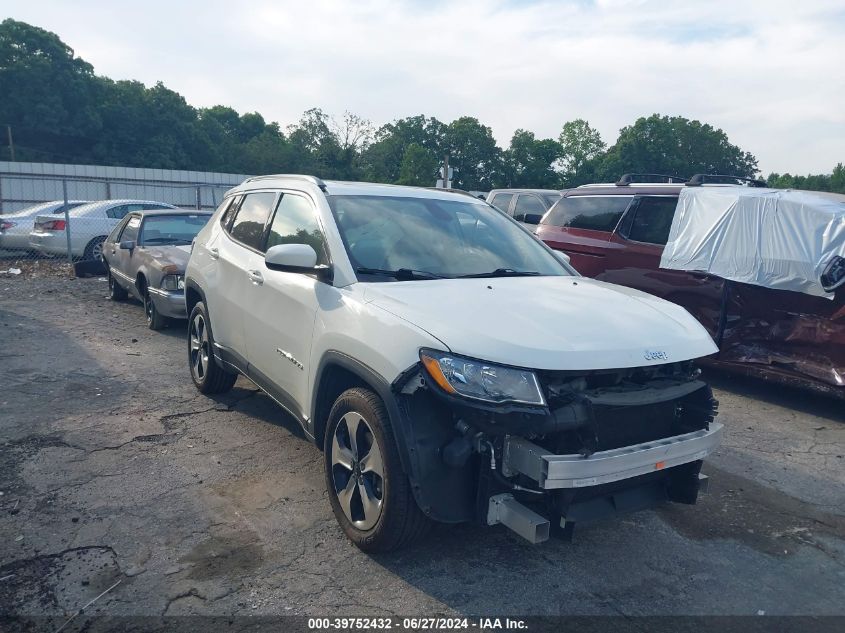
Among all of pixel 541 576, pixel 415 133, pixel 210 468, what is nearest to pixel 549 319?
pixel 541 576

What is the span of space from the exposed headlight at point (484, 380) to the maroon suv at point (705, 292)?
4189 mm

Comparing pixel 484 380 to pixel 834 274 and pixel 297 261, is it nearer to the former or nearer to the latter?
pixel 297 261

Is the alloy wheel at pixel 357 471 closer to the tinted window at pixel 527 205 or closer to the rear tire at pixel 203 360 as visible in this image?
the rear tire at pixel 203 360

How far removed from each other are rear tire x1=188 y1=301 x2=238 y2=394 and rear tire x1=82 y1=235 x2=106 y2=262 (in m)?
10.2

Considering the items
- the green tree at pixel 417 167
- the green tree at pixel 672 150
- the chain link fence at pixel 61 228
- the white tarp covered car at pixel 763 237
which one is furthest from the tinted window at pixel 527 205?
the green tree at pixel 672 150

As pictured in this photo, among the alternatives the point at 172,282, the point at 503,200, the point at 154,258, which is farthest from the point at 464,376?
the point at 503,200

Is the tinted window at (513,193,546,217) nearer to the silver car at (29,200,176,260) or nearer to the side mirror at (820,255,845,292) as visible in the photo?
the silver car at (29,200,176,260)

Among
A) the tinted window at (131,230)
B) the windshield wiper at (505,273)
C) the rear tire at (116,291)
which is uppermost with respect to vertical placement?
the windshield wiper at (505,273)

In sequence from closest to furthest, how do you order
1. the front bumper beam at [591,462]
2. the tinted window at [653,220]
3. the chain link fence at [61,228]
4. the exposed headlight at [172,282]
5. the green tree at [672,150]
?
the front bumper beam at [591,462], the tinted window at [653,220], the exposed headlight at [172,282], the chain link fence at [61,228], the green tree at [672,150]

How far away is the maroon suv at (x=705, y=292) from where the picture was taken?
5.89 m

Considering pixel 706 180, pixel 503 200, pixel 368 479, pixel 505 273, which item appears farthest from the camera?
pixel 503 200

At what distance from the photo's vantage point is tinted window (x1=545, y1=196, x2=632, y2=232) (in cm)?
780

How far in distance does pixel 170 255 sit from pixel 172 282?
0.54 m

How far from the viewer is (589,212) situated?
817cm
